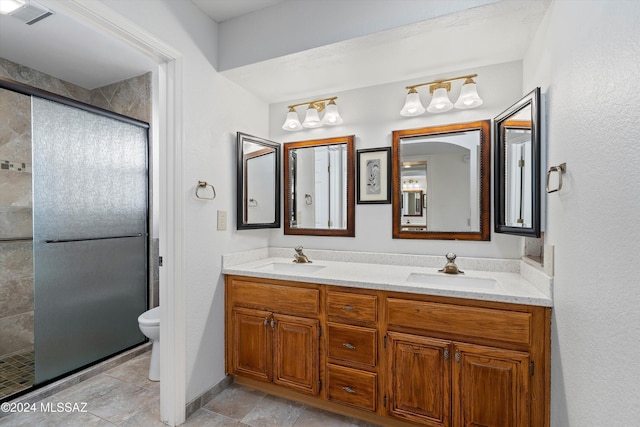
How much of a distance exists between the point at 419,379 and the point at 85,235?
8.21 feet

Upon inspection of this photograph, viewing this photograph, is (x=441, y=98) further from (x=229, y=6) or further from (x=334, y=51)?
(x=229, y=6)

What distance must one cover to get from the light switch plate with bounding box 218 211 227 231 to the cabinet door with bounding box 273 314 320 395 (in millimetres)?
689

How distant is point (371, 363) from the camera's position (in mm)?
1659

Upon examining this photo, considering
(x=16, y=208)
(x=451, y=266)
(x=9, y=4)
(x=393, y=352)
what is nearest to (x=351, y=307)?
(x=393, y=352)

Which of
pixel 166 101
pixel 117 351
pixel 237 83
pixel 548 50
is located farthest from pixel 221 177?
pixel 548 50

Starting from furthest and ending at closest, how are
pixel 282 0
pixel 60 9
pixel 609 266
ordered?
1. pixel 282 0
2. pixel 60 9
3. pixel 609 266

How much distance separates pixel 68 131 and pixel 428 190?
2620mm

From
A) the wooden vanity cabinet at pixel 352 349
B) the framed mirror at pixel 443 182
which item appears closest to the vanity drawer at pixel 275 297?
the wooden vanity cabinet at pixel 352 349

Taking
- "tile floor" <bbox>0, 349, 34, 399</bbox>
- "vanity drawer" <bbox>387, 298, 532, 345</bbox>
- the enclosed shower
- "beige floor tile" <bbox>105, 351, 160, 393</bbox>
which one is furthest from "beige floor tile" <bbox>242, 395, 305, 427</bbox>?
"tile floor" <bbox>0, 349, 34, 399</bbox>

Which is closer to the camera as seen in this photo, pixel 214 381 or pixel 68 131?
pixel 214 381

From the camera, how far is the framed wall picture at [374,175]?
221 cm

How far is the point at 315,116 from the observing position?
7.75 feet

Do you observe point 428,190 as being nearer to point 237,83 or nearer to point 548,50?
point 548,50

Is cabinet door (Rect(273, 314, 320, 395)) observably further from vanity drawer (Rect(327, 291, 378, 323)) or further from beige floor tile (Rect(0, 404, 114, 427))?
beige floor tile (Rect(0, 404, 114, 427))
